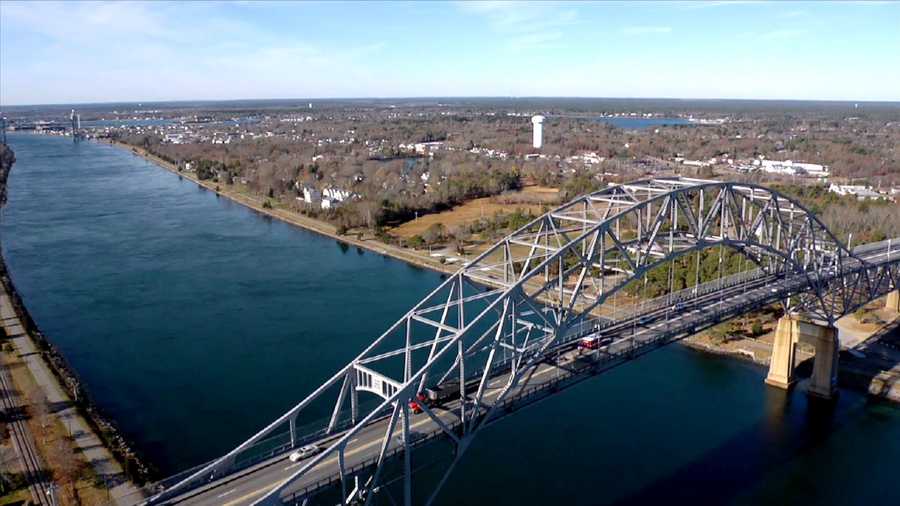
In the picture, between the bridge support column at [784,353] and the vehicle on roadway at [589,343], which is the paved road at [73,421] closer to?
the vehicle on roadway at [589,343]

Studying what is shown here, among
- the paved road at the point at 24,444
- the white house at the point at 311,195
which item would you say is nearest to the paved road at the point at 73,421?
the paved road at the point at 24,444

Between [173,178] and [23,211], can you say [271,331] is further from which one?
[173,178]

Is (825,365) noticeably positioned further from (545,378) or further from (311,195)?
(311,195)

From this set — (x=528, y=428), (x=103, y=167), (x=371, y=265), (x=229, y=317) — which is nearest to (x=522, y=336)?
(x=528, y=428)

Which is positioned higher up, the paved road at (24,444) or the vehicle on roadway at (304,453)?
the vehicle on roadway at (304,453)

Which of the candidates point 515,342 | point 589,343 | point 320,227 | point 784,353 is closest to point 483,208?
point 320,227
